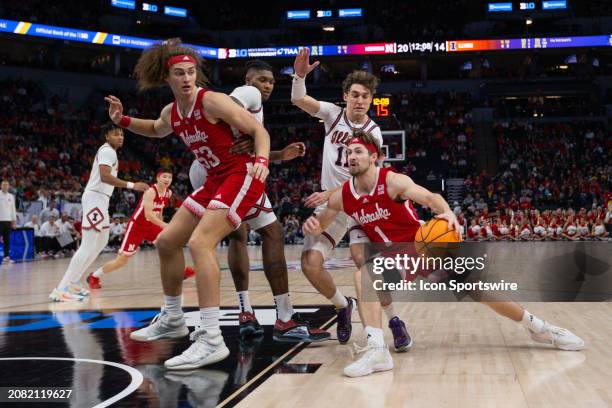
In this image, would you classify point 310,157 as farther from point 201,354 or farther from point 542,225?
point 201,354

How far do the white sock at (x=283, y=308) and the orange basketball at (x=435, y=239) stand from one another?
1206 millimetres

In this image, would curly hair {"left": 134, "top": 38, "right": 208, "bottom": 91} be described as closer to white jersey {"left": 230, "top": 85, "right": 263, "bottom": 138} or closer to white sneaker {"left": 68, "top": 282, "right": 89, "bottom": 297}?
white jersey {"left": 230, "top": 85, "right": 263, "bottom": 138}

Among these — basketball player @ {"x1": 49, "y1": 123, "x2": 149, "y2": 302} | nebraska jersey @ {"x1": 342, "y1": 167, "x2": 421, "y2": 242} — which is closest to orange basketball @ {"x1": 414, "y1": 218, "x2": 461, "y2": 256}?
nebraska jersey @ {"x1": 342, "y1": 167, "x2": 421, "y2": 242}

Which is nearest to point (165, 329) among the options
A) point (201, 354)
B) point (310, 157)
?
point (201, 354)

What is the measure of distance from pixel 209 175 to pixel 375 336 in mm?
1619

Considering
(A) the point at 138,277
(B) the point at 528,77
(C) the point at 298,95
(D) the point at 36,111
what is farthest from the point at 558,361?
(B) the point at 528,77

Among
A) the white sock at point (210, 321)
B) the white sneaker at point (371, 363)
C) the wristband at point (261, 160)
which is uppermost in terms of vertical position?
the wristband at point (261, 160)

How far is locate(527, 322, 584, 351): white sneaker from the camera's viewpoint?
14.7ft

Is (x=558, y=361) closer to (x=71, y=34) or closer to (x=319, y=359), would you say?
(x=319, y=359)

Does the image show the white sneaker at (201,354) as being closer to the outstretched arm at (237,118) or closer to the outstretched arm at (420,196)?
the outstretched arm at (237,118)

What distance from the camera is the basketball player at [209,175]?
14.2 feet

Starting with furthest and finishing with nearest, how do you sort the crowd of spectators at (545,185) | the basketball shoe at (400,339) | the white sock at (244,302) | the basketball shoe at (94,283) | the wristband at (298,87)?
the crowd of spectators at (545,185)
the basketball shoe at (94,283)
the wristband at (298,87)
the white sock at (244,302)
the basketball shoe at (400,339)

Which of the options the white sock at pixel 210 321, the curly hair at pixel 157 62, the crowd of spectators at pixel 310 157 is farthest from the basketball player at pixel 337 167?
the crowd of spectators at pixel 310 157

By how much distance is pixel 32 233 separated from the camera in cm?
1711
